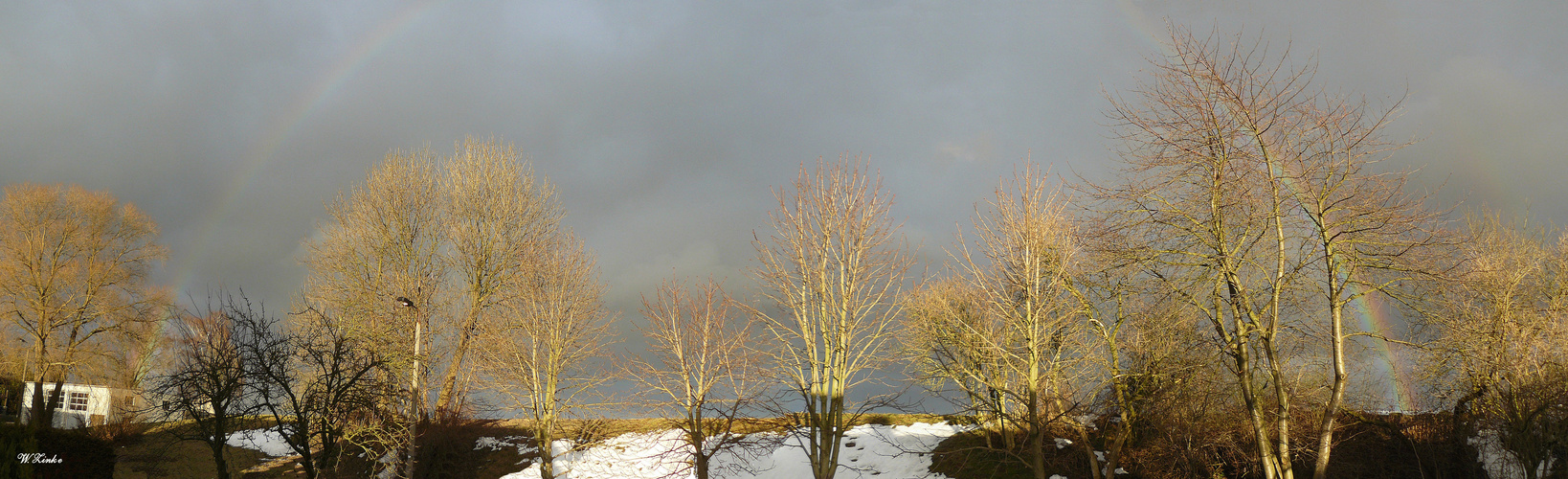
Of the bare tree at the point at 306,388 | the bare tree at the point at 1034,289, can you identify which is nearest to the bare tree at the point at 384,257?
the bare tree at the point at 306,388

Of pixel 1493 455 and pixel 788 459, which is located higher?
pixel 1493 455

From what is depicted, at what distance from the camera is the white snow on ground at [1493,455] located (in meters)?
16.7

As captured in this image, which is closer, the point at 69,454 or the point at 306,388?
the point at 306,388

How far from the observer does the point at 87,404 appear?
3738cm

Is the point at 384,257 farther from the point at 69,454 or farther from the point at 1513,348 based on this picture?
the point at 1513,348

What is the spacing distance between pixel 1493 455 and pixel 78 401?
5553 cm

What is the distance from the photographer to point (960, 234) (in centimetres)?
1396

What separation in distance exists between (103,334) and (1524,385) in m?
A: 41.3

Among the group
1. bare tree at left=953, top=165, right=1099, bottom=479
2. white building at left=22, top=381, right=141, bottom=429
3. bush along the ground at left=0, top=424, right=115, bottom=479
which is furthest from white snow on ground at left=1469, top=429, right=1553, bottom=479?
white building at left=22, top=381, right=141, bottom=429

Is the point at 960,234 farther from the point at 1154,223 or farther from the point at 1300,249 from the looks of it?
the point at 1300,249

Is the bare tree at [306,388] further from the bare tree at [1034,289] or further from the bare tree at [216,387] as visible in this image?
the bare tree at [1034,289]

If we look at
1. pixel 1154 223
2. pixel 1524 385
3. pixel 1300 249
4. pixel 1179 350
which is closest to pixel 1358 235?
pixel 1300 249

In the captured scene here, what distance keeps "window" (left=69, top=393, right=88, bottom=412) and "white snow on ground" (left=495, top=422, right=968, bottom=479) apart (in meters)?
25.8

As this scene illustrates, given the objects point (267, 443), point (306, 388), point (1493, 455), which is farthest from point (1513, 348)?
point (267, 443)
